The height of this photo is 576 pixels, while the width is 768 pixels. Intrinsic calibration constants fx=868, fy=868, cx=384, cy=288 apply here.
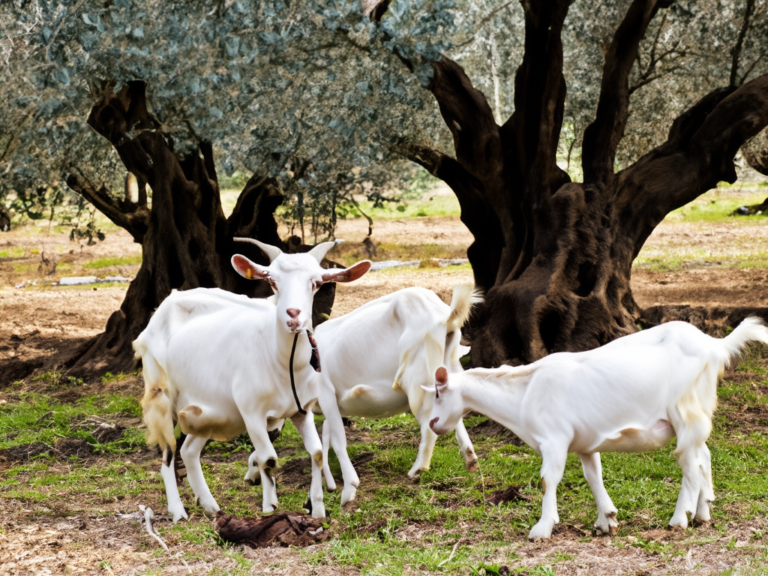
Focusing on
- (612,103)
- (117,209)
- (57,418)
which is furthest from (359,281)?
(57,418)

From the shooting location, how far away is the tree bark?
13.9 m

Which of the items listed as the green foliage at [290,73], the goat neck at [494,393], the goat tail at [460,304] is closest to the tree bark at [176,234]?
the green foliage at [290,73]

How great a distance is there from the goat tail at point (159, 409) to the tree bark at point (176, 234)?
6.49 metres

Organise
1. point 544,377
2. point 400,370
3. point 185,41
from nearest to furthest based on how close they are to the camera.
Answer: point 544,377
point 400,370
point 185,41

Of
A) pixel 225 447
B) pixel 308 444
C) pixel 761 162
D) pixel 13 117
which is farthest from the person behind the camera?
pixel 761 162

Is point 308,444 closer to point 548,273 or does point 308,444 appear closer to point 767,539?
point 767,539

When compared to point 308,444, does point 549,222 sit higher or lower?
higher

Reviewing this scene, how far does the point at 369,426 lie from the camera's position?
10328 mm

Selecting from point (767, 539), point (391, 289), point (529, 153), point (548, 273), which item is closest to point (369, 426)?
point (548, 273)

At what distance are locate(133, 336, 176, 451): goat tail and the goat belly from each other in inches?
138

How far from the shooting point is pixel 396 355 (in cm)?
778

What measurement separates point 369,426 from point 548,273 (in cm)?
284

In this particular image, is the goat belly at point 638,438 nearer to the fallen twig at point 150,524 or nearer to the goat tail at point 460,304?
the goat tail at point 460,304

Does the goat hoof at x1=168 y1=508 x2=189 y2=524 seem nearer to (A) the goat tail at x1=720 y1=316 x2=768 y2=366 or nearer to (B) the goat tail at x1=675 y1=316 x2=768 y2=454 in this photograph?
(B) the goat tail at x1=675 y1=316 x2=768 y2=454
